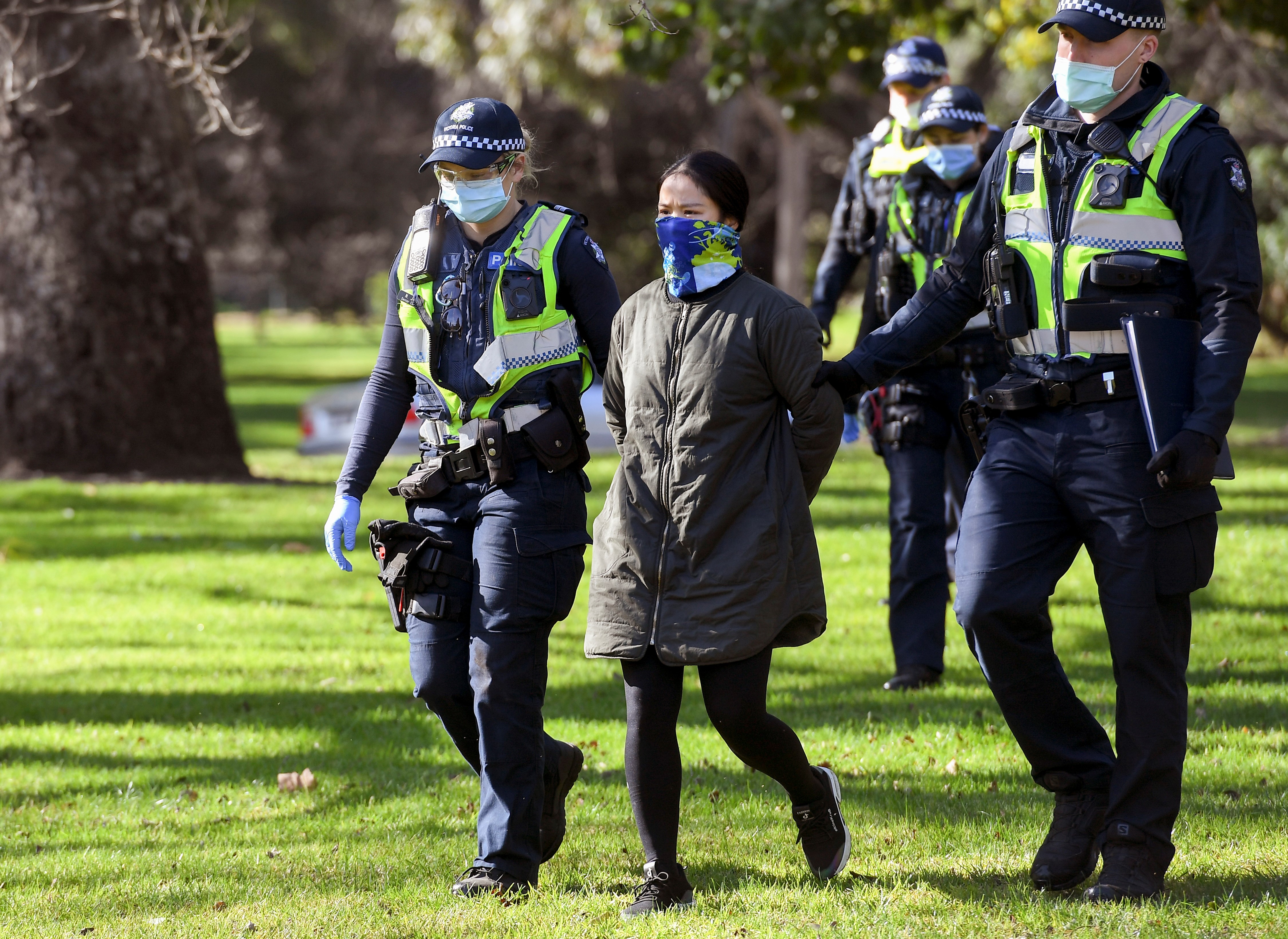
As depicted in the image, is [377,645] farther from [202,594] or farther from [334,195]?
[334,195]

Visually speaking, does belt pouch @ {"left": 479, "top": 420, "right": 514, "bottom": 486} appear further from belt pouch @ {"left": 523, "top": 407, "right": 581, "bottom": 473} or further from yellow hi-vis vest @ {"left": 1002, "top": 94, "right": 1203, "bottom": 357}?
yellow hi-vis vest @ {"left": 1002, "top": 94, "right": 1203, "bottom": 357}

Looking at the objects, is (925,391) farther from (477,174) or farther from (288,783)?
(288,783)

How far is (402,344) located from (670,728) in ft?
4.69

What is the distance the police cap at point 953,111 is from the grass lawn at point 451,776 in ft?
7.95

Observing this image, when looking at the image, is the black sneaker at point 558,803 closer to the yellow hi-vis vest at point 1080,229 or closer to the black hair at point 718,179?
the black hair at point 718,179

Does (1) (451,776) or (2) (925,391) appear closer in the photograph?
(1) (451,776)

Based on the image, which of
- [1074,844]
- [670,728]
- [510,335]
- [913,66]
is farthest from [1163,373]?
[913,66]

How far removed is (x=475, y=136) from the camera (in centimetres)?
443

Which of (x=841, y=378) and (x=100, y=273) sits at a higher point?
(x=841, y=378)

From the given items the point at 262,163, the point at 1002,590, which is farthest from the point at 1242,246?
the point at 262,163

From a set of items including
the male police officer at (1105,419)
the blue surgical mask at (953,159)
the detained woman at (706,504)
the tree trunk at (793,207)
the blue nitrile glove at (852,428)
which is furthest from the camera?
the tree trunk at (793,207)

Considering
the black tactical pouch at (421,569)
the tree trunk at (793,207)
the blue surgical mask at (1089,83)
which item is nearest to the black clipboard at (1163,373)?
the blue surgical mask at (1089,83)

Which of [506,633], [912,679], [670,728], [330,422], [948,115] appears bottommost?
[330,422]

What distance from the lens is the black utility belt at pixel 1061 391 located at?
3.97 m
